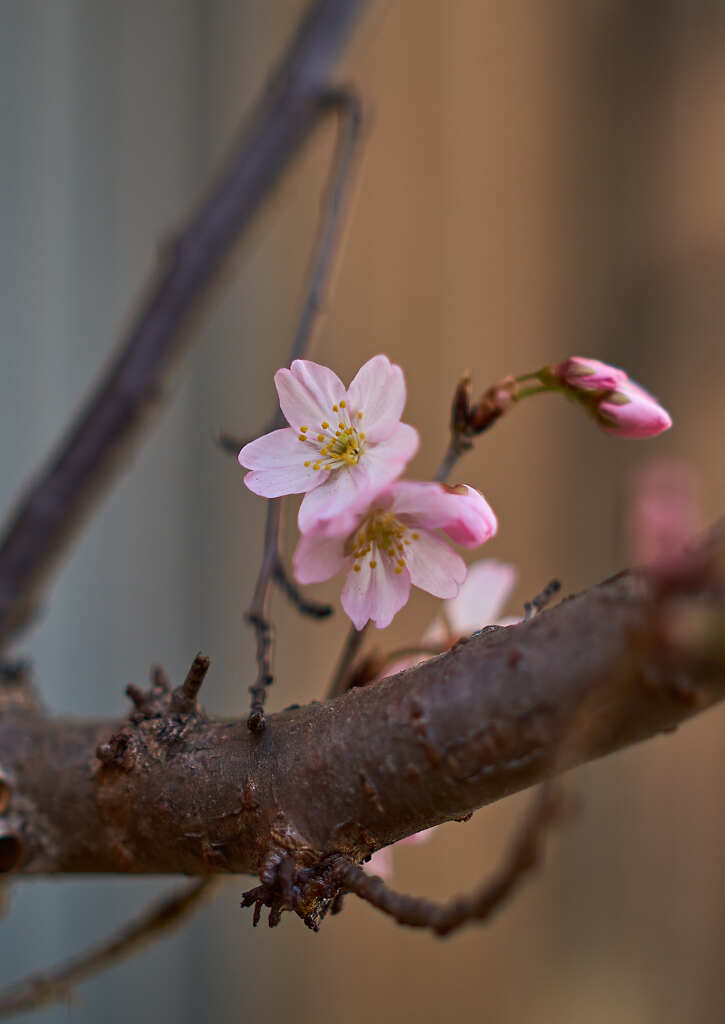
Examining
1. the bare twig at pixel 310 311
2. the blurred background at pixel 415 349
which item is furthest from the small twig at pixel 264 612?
the blurred background at pixel 415 349

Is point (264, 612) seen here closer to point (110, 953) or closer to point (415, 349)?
point (110, 953)

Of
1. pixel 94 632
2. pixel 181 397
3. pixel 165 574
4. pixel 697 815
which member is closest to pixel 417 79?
pixel 181 397

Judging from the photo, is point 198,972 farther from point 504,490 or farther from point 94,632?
point 504,490

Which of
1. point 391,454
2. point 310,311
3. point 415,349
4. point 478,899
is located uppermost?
point 415,349

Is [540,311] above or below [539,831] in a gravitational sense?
above

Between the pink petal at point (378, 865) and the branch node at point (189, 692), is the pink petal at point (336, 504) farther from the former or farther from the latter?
the pink petal at point (378, 865)

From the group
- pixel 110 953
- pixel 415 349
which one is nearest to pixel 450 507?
pixel 110 953

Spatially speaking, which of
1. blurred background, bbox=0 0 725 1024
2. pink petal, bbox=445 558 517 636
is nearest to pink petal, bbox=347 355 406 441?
pink petal, bbox=445 558 517 636
